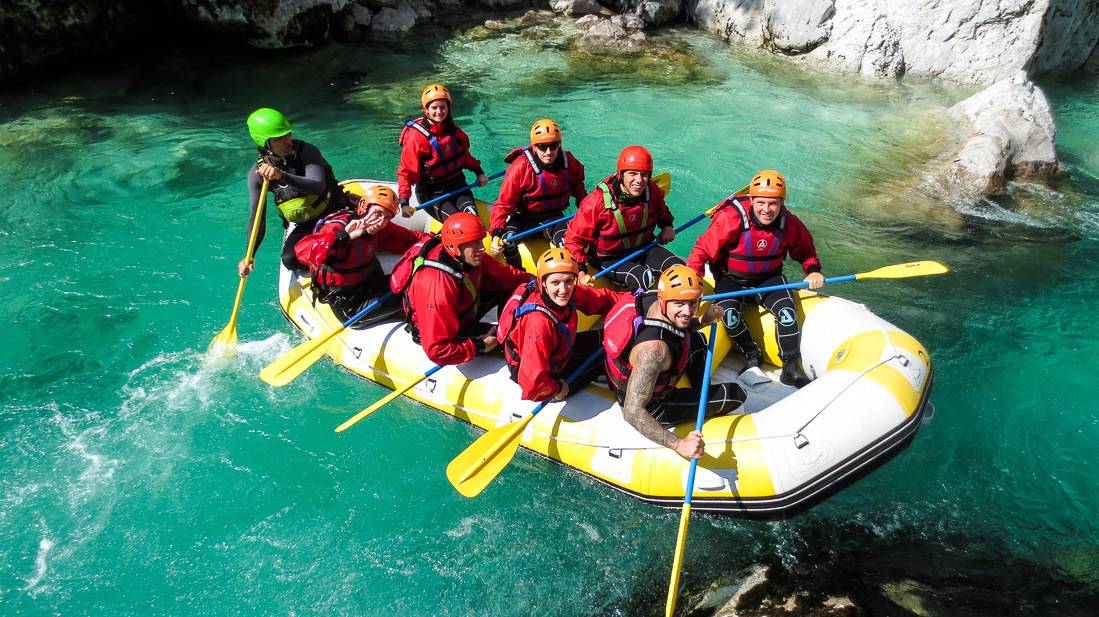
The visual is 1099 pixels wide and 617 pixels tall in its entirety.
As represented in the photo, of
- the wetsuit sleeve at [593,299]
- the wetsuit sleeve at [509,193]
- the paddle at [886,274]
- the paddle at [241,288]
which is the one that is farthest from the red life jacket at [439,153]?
the paddle at [886,274]

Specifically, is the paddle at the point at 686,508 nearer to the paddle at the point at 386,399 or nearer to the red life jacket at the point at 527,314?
the red life jacket at the point at 527,314

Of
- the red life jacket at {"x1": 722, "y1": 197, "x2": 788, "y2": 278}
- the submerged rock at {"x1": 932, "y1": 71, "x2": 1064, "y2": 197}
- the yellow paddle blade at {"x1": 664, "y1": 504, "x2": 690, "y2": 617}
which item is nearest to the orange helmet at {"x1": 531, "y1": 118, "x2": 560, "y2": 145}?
the red life jacket at {"x1": 722, "y1": 197, "x2": 788, "y2": 278}

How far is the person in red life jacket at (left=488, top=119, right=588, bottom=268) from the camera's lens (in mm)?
5566

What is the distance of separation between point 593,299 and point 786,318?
4.27ft

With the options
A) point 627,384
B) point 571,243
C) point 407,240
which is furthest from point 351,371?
point 627,384

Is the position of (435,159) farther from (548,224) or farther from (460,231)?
(460,231)

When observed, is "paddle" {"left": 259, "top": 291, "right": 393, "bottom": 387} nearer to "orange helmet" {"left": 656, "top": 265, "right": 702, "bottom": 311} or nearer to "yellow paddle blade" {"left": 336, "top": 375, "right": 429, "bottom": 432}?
"yellow paddle blade" {"left": 336, "top": 375, "right": 429, "bottom": 432}

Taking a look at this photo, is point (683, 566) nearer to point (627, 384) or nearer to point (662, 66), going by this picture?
point (627, 384)

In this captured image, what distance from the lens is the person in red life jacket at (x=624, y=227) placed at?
517 centimetres

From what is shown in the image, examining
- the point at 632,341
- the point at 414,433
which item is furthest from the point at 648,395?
the point at 414,433

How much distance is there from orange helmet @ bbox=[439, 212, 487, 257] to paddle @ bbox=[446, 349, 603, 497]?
110 centimetres

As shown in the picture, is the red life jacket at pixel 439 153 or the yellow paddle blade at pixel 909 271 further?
the red life jacket at pixel 439 153

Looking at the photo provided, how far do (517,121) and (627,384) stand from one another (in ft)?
21.7

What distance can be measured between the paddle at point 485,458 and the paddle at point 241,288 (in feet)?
8.53
